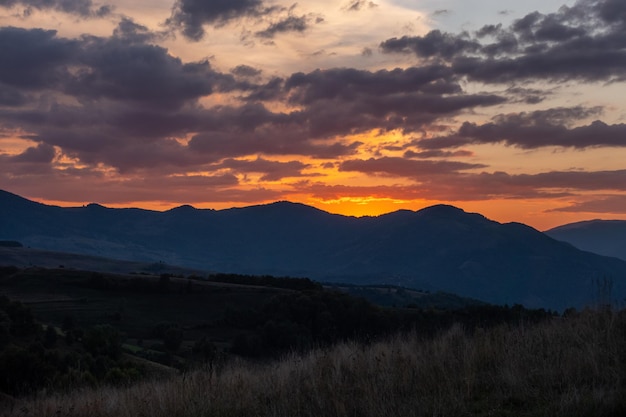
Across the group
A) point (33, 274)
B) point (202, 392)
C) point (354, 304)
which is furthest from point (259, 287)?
point (202, 392)

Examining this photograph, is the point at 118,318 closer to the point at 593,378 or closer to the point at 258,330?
the point at 258,330

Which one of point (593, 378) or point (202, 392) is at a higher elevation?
point (593, 378)

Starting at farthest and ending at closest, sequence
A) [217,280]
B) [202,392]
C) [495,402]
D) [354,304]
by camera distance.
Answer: [217,280]
[354,304]
[202,392]
[495,402]

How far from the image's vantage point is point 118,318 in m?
102

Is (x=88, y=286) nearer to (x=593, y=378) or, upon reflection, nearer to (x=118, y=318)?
(x=118, y=318)

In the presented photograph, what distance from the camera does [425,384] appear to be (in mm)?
10047

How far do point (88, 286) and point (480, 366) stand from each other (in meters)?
127

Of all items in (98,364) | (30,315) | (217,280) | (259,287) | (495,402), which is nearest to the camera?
(495,402)

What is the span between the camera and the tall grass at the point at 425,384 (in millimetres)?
8766

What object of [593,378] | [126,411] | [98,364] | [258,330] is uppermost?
[593,378]

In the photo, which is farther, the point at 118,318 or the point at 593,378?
the point at 118,318

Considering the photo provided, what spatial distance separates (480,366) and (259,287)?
11715cm

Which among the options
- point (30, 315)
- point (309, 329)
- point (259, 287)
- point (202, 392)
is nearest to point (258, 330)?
point (309, 329)

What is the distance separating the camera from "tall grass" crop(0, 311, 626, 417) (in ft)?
28.8
